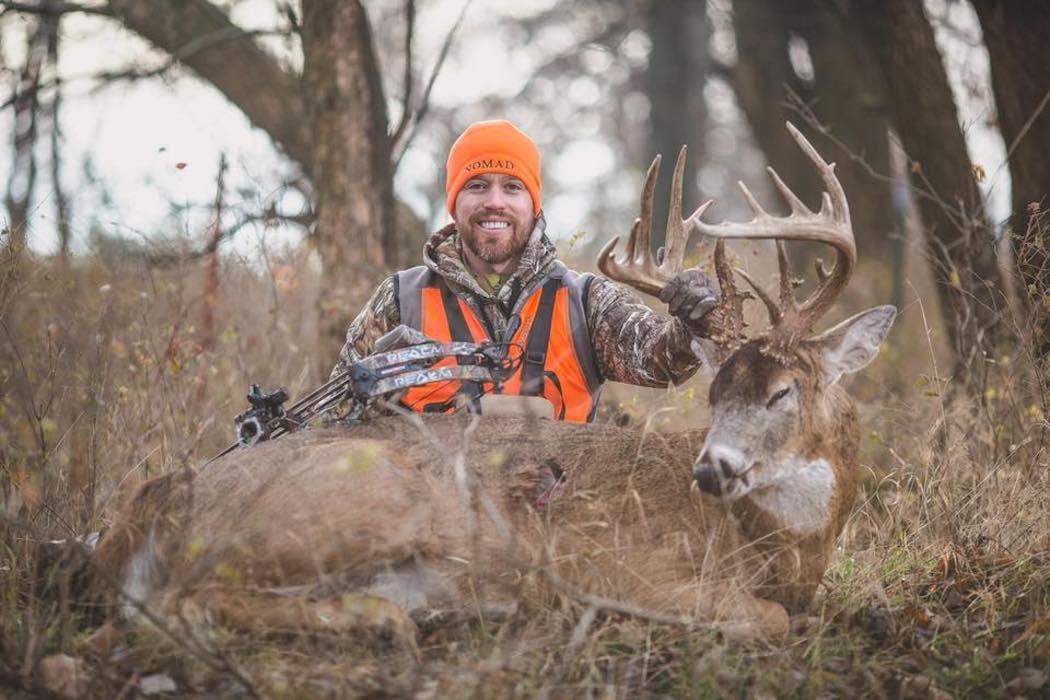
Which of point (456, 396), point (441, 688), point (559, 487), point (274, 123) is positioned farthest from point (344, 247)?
point (441, 688)

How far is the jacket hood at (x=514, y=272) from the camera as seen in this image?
5.09 m

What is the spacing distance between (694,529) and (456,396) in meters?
1.21

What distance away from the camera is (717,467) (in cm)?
385

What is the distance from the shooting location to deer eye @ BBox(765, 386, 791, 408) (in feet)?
13.5

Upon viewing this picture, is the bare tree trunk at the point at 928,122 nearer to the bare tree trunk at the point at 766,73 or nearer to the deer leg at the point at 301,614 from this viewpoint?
the deer leg at the point at 301,614

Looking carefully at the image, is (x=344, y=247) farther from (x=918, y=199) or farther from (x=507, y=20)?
(x=507, y=20)

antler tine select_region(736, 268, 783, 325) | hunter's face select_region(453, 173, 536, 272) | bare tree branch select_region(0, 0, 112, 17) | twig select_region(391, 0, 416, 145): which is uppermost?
bare tree branch select_region(0, 0, 112, 17)

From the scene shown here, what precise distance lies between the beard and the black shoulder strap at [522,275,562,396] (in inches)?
14.7

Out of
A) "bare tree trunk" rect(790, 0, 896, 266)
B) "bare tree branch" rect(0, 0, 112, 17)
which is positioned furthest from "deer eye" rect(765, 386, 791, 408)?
"bare tree trunk" rect(790, 0, 896, 266)

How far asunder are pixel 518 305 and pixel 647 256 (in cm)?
71

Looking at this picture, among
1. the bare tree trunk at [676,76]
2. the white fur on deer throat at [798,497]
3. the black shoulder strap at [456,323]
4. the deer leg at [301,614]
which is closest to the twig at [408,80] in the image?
the black shoulder strap at [456,323]

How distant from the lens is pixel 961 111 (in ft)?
23.4

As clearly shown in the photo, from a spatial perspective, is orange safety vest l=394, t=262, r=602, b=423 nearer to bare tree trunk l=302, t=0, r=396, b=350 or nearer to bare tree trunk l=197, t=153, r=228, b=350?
bare tree trunk l=197, t=153, r=228, b=350

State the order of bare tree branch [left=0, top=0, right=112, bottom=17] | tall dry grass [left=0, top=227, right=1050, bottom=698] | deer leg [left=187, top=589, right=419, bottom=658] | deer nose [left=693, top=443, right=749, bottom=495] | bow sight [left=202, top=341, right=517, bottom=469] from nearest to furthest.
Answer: tall dry grass [left=0, top=227, right=1050, bottom=698]
deer leg [left=187, top=589, right=419, bottom=658]
deer nose [left=693, top=443, right=749, bottom=495]
bow sight [left=202, top=341, right=517, bottom=469]
bare tree branch [left=0, top=0, right=112, bottom=17]
